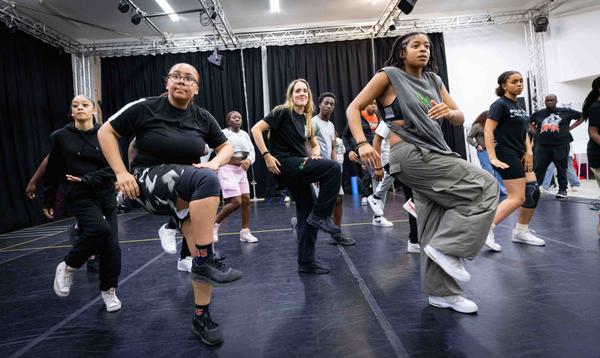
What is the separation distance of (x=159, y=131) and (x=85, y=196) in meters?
1.06

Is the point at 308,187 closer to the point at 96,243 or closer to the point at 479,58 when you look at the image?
the point at 96,243

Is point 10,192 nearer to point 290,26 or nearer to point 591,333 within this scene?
point 290,26

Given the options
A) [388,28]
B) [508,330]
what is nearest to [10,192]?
[508,330]

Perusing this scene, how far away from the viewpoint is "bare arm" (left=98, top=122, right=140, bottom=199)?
162 cm

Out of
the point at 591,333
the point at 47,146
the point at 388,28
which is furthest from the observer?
the point at 388,28

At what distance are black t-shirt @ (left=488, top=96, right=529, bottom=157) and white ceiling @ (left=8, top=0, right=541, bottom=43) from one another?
21.3 feet

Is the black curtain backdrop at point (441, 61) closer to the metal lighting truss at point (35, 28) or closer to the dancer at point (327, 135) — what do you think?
the dancer at point (327, 135)

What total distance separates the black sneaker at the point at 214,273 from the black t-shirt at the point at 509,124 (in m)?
2.54

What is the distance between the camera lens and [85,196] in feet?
7.86

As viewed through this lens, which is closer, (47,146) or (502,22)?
(47,146)

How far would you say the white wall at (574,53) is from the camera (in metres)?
8.45

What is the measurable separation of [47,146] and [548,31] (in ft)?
41.5

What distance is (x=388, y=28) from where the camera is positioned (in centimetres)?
916

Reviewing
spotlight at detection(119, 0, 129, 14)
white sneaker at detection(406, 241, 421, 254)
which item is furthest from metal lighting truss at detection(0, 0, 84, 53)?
white sneaker at detection(406, 241, 421, 254)
